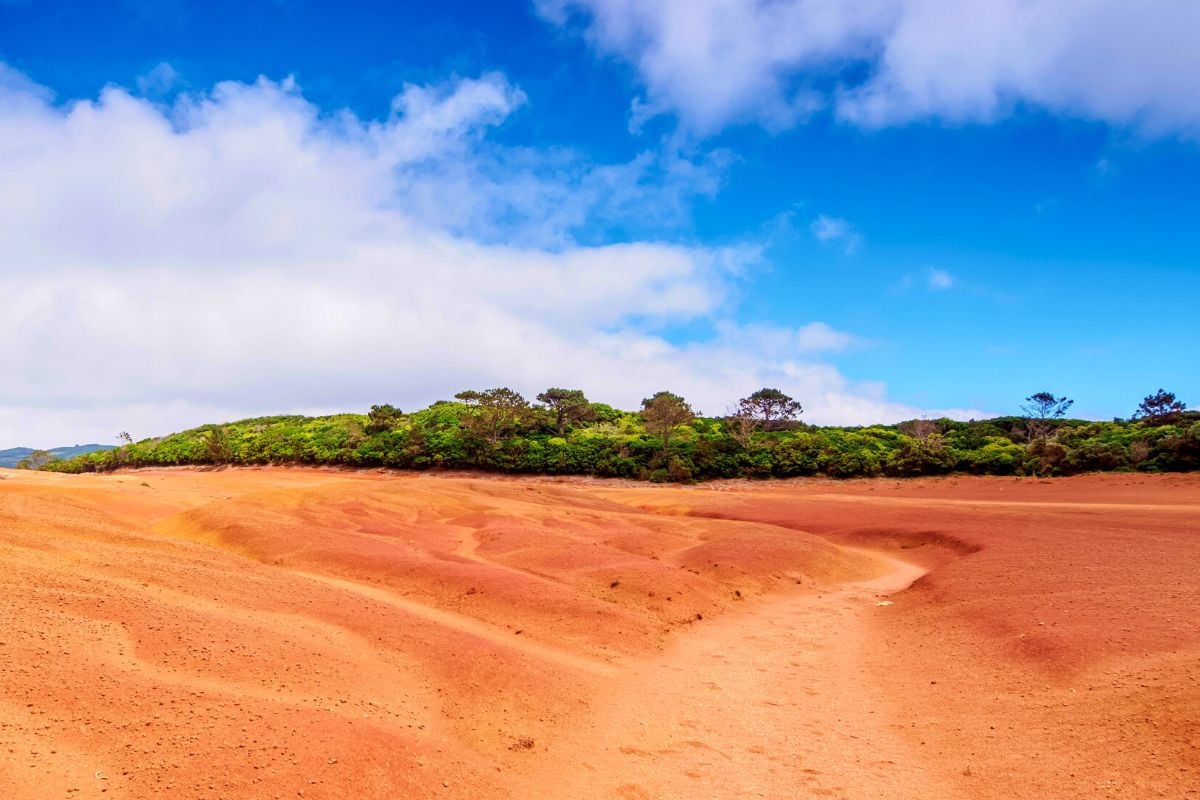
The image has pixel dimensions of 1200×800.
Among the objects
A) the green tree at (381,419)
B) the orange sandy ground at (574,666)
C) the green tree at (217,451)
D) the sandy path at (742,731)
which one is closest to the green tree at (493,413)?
the green tree at (381,419)

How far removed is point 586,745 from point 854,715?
14.3 feet

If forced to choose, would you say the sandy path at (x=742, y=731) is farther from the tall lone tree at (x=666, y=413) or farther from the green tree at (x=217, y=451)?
the green tree at (x=217, y=451)

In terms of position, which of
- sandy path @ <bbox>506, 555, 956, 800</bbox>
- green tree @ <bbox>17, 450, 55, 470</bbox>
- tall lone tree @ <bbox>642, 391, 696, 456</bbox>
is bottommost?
sandy path @ <bbox>506, 555, 956, 800</bbox>

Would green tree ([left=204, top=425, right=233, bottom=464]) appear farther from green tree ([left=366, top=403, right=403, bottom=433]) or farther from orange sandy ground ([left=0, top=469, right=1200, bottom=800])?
orange sandy ground ([left=0, top=469, right=1200, bottom=800])

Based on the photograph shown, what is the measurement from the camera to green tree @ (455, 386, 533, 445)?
56938mm

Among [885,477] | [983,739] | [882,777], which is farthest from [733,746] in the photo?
[885,477]

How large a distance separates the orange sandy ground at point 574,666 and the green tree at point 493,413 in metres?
35.5

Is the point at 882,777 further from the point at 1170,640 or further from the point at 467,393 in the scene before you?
the point at 467,393

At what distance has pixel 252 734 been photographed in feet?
22.8

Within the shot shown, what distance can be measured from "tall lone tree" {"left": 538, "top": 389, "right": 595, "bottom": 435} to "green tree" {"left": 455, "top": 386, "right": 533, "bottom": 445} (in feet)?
20.2

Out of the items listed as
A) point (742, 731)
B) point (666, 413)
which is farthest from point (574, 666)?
point (666, 413)

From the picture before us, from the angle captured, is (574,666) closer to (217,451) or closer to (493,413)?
(493,413)

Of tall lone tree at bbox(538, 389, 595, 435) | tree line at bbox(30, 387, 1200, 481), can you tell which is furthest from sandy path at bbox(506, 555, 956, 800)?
tall lone tree at bbox(538, 389, 595, 435)

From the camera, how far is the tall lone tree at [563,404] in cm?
6481
